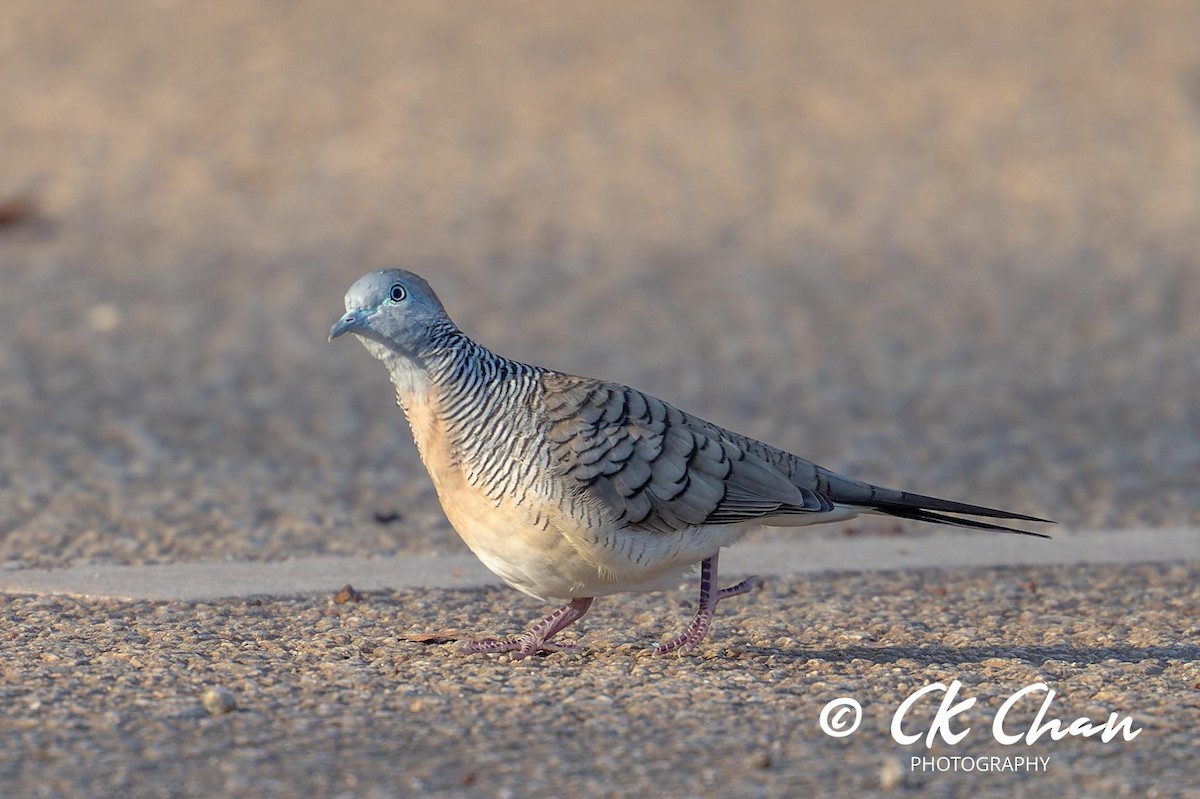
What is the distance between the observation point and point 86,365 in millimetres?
10914

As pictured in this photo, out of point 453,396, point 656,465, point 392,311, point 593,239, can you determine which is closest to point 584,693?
point 656,465

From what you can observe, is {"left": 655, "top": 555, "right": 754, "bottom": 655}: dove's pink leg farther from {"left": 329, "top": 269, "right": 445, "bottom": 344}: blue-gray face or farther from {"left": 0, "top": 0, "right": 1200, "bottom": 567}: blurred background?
{"left": 0, "top": 0, "right": 1200, "bottom": 567}: blurred background

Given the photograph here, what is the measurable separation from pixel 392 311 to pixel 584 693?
1366mm

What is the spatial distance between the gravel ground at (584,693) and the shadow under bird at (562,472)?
40 cm

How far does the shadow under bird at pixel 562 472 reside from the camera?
5.20m

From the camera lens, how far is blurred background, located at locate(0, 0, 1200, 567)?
9.18 metres

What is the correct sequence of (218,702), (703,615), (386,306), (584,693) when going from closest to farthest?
(218,702), (584,693), (386,306), (703,615)

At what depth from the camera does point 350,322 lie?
5.24 meters

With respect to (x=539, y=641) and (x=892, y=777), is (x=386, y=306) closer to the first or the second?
(x=539, y=641)

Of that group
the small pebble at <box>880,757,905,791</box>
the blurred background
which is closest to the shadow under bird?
the small pebble at <box>880,757,905,791</box>

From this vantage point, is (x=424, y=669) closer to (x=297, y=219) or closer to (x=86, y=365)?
(x=86, y=365)

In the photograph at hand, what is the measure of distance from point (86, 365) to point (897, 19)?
34.4 feet

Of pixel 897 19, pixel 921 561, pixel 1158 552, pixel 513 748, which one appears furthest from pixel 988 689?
pixel 897 19

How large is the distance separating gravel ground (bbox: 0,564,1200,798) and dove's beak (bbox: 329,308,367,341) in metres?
1.12
